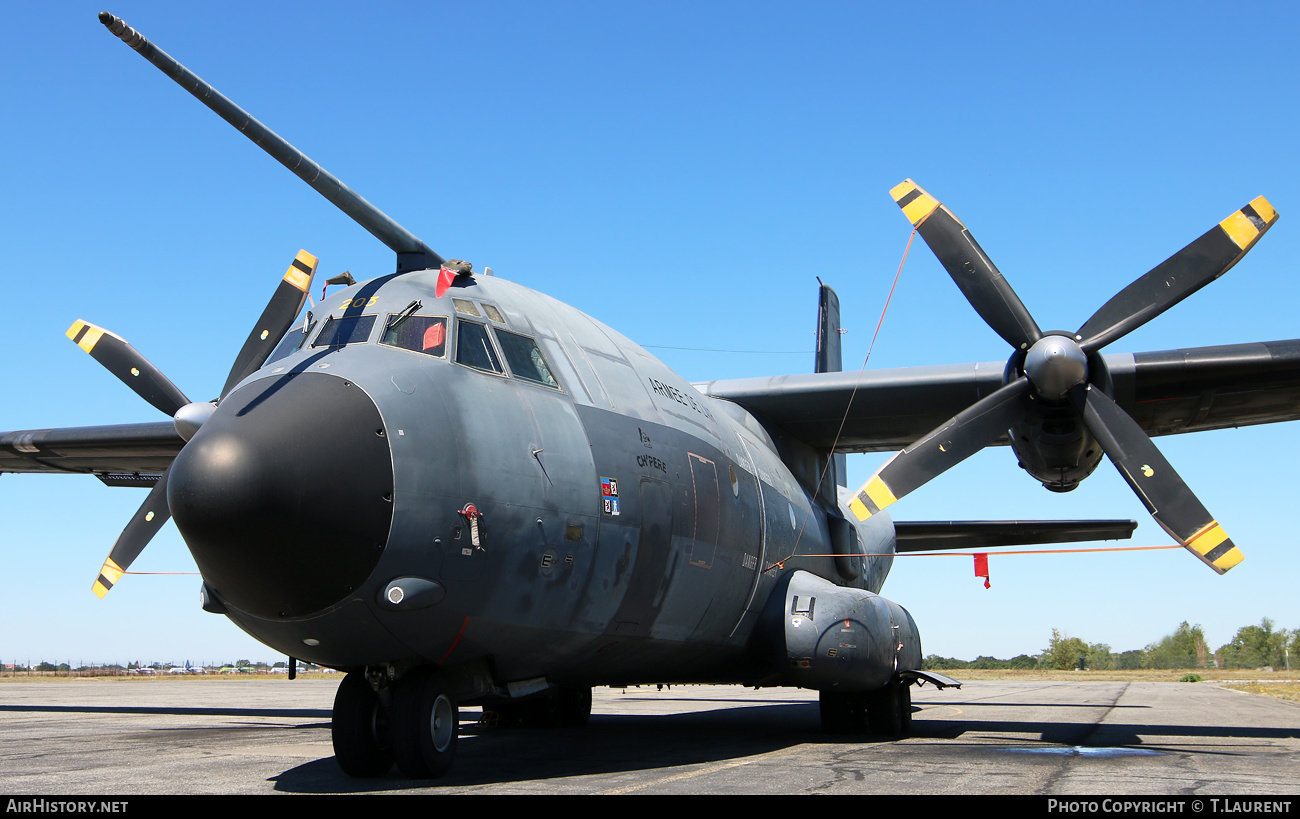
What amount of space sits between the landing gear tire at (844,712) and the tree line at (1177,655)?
6280 cm

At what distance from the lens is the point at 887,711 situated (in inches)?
482

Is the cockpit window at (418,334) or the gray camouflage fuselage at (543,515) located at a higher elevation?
the cockpit window at (418,334)

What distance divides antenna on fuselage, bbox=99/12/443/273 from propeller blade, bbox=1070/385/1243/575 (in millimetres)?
7262

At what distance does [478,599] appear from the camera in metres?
7.06

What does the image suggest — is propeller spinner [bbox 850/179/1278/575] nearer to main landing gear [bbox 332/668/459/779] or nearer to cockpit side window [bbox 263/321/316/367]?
main landing gear [bbox 332/668/459/779]

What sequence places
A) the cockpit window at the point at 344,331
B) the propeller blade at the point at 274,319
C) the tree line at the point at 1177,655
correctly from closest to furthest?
the cockpit window at the point at 344,331, the propeller blade at the point at 274,319, the tree line at the point at 1177,655

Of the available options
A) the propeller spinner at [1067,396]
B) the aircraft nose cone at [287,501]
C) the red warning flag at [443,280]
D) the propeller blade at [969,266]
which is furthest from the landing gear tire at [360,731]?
the propeller blade at [969,266]

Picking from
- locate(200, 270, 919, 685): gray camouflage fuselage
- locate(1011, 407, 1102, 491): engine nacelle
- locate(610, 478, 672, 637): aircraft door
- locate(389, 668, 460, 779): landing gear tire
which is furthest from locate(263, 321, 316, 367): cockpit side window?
locate(1011, 407, 1102, 491): engine nacelle

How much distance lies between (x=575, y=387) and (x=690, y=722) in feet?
28.7

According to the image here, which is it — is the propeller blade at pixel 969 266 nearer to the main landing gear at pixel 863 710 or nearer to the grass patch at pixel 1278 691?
the main landing gear at pixel 863 710

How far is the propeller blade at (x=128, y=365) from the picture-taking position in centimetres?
1442

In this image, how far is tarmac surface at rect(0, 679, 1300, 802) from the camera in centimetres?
706

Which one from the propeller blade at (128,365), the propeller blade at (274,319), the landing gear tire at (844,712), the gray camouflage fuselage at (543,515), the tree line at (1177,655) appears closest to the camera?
the gray camouflage fuselage at (543,515)

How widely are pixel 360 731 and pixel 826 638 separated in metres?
5.54
